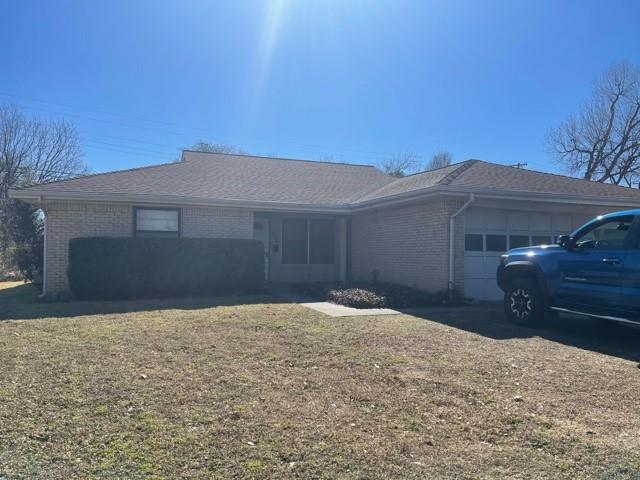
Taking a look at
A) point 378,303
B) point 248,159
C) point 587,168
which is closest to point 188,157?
point 248,159

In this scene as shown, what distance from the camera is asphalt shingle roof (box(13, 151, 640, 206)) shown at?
1328cm

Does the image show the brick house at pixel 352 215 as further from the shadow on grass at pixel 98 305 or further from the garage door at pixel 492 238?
the shadow on grass at pixel 98 305

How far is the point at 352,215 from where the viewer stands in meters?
17.2

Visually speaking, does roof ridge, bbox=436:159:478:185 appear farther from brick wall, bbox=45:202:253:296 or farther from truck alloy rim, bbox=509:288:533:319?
brick wall, bbox=45:202:253:296

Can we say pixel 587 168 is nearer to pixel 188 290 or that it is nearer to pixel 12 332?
pixel 188 290

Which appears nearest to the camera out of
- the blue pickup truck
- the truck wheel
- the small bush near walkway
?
the blue pickup truck

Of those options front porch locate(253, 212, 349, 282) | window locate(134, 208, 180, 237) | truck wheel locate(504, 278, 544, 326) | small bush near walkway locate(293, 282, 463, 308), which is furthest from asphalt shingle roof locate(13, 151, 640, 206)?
truck wheel locate(504, 278, 544, 326)

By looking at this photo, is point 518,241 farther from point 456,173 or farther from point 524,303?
point 524,303

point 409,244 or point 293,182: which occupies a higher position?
point 293,182

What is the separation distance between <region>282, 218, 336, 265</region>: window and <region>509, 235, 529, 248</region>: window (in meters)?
6.42

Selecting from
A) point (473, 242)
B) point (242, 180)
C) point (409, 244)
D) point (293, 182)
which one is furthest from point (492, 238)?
point (242, 180)

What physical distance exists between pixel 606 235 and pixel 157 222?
10986 millimetres

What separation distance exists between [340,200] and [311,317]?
7.33 metres

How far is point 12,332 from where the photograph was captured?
8.13 metres
